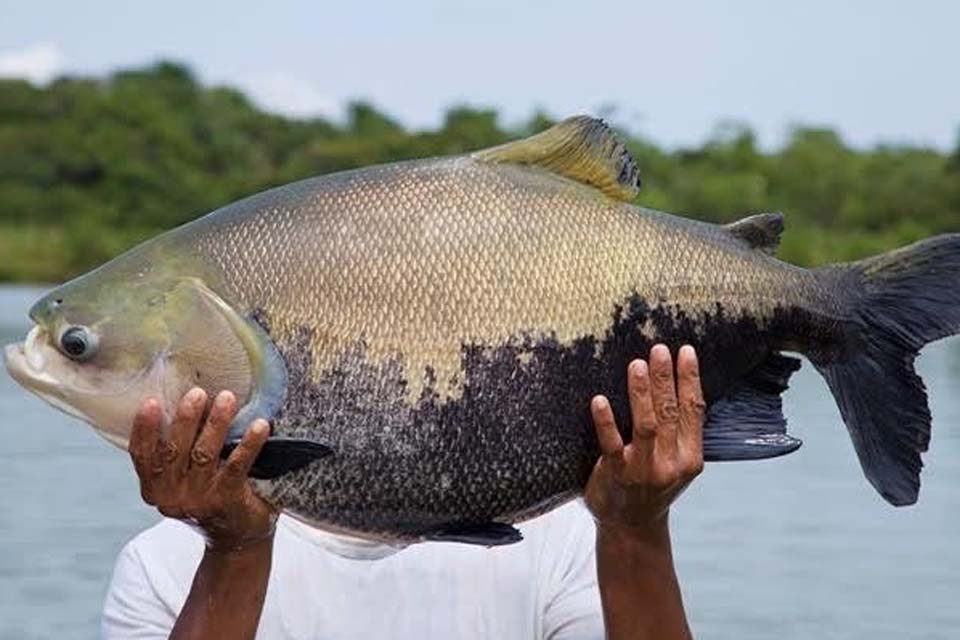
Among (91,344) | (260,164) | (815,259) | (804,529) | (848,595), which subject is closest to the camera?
(91,344)

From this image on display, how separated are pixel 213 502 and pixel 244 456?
181mm

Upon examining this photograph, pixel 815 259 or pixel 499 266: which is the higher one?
pixel 815 259

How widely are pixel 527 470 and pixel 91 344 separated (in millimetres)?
632

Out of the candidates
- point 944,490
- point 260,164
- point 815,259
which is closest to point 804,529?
point 944,490

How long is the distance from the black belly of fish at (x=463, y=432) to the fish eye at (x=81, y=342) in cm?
24

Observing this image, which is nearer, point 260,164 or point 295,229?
point 295,229

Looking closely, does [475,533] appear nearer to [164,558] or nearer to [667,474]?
[667,474]

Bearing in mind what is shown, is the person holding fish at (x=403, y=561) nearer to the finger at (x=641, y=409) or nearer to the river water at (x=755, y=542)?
the finger at (x=641, y=409)

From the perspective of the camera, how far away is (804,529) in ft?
34.4

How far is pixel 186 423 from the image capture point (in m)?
2.79

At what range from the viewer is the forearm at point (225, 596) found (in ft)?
10.4

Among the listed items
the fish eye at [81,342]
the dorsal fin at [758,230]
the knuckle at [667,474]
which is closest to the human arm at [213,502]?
the fish eye at [81,342]

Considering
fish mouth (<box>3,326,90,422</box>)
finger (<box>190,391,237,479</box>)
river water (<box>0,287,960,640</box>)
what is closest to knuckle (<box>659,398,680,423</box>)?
finger (<box>190,391,237,479</box>)

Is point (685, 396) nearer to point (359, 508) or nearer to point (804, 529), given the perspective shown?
point (359, 508)
